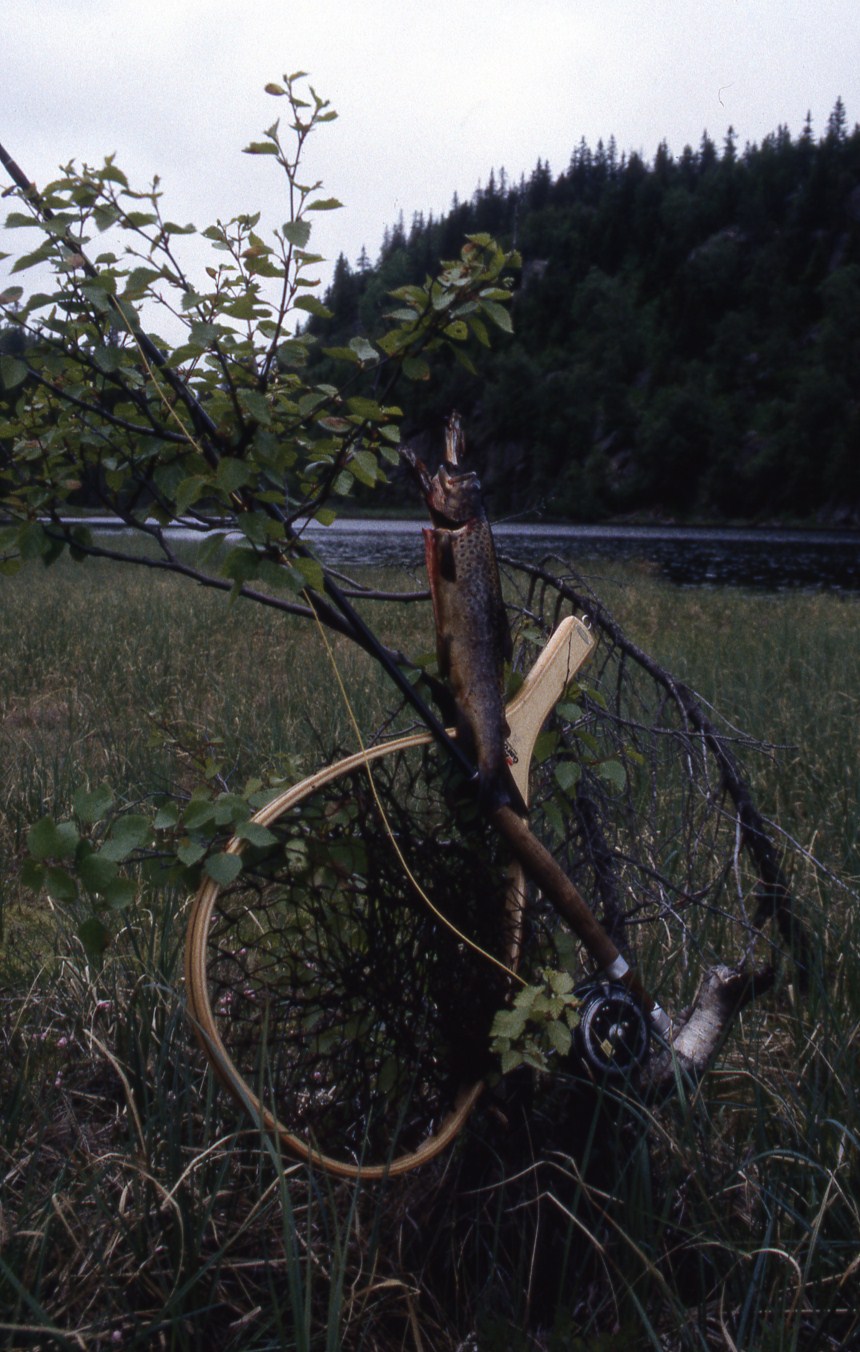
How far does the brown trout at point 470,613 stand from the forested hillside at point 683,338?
57765 mm

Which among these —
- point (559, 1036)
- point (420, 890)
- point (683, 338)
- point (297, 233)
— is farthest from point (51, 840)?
point (683, 338)

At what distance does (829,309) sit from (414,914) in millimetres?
117502

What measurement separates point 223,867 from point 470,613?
0.57 meters

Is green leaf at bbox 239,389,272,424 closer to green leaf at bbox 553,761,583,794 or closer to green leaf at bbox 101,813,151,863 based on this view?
green leaf at bbox 101,813,151,863

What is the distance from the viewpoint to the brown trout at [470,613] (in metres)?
1.63

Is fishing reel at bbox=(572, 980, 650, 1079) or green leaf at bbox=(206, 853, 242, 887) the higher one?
green leaf at bbox=(206, 853, 242, 887)

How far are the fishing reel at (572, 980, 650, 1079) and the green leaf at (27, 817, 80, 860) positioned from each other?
34.9 inches

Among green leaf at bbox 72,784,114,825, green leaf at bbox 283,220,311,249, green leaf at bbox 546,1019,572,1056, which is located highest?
green leaf at bbox 283,220,311,249

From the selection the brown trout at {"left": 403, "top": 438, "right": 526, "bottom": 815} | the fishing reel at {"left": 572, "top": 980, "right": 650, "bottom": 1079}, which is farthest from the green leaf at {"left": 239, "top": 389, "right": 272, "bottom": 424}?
the fishing reel at {"left": 572, "top": 980, "right": 650, "bottom": 1079}

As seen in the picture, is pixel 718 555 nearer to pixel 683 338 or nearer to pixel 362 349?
→ pixel 362 349

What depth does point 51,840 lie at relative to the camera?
138cm

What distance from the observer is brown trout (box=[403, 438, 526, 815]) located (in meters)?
1.63

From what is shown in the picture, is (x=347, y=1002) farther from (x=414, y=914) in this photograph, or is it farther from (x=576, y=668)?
(x=576, y=668)

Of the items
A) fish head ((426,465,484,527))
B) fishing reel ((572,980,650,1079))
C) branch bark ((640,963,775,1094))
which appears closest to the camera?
fish head ((426,465,484,527))
